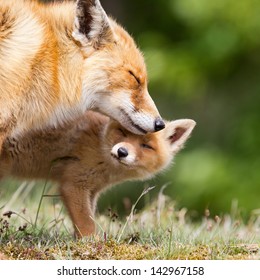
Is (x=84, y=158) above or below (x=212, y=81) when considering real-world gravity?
above

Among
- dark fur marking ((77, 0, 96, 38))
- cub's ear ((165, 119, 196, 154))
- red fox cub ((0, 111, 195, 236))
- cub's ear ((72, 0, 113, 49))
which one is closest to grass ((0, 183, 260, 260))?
red fox cub ((0, 111, 195, 236))

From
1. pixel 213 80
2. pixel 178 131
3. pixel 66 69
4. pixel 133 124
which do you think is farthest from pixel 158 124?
pixel 213 80

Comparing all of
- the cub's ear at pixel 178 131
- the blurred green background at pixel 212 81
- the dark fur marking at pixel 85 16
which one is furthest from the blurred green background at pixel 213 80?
the dark fur marking at pixel 85 16

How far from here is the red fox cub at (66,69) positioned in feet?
23.9

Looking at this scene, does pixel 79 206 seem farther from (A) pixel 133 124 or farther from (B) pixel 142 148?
(A) pixel 133 124

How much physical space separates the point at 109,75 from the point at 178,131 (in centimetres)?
180

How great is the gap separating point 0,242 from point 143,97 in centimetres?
197

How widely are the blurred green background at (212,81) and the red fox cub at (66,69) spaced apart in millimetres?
6089

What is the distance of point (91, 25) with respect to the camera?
7758 mm

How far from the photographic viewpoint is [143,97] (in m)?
7.91

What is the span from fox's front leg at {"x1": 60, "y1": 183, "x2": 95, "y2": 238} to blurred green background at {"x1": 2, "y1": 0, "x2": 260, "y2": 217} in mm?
5652

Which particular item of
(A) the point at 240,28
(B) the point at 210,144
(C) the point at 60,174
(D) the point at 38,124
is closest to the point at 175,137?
(C) the point at 60,174

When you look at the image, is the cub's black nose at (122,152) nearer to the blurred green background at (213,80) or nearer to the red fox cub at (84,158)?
the red fox cub at (84,158)
